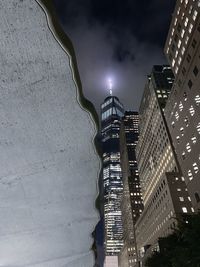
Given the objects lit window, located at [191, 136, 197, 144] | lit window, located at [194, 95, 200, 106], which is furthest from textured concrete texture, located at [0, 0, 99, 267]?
lit window, located at [191, 136, 197, 144]

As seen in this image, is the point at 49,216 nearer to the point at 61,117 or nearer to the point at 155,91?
the point at 61,117

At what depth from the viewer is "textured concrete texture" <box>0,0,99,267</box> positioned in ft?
6.40

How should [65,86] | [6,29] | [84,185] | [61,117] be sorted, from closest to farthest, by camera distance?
[6,29] → [65,86] → [61,117] → [84,185]

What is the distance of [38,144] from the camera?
8.52 ft

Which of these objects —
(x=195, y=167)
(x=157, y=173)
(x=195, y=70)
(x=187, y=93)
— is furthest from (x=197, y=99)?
(x=157, y=173)

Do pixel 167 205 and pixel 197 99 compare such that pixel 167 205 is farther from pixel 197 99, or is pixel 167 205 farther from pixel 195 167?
pixel 197 99

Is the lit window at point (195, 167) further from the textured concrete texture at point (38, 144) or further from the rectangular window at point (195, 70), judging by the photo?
the textured concrete texture at point (38, 144)

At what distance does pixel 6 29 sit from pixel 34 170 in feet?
4.74

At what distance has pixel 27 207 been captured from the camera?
10.7ft

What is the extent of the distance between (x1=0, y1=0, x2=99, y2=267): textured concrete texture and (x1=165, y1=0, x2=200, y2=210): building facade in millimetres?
55263

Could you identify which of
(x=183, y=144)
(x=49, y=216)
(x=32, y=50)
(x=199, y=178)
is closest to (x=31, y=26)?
(x=32, y=50)

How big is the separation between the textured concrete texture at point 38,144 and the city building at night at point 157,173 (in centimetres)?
5408

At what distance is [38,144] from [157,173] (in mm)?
99301

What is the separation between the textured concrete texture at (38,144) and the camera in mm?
1949
